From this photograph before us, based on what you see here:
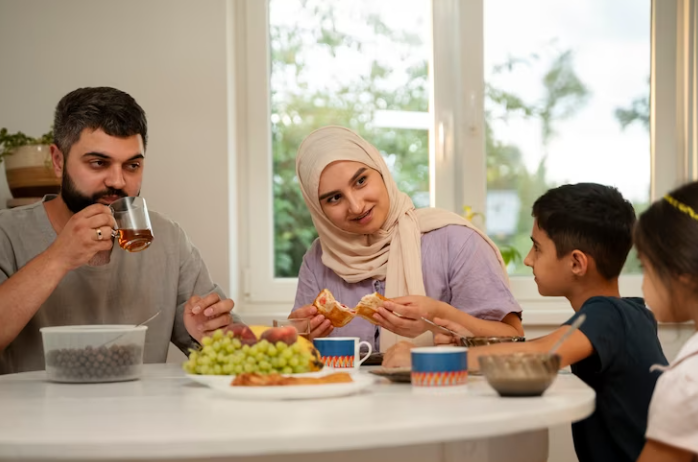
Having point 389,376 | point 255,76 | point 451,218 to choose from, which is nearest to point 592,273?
point 451,218

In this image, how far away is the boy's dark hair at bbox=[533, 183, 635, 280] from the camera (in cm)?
212

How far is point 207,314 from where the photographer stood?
2031 millimetres

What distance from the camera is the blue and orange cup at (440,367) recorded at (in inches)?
55.5

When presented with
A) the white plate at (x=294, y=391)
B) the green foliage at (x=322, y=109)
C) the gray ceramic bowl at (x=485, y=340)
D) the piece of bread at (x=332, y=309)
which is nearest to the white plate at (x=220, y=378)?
the white plate at (x=294, y=391)

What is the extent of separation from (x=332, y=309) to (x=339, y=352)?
0.33 metres

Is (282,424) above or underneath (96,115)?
underneath

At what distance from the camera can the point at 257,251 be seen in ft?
11.9

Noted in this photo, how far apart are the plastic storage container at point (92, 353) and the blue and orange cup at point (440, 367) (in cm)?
58

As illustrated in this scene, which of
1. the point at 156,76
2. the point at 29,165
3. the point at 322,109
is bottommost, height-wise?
the point at 29,165

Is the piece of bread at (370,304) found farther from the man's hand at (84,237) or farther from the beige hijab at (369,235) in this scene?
the man's hand at (84,237)

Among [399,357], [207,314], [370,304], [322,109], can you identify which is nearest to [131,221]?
[207,314]

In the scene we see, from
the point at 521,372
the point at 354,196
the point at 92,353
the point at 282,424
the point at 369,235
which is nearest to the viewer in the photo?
the point at 282,424

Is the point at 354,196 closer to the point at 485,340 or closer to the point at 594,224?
the point at 594,224

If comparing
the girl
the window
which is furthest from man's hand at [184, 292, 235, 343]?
the window
